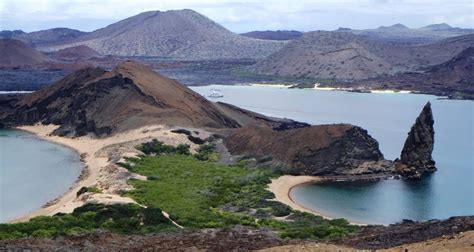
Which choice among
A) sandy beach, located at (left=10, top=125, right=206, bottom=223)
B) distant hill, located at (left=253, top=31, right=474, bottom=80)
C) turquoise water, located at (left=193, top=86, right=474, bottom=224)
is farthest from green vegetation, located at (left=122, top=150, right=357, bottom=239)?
distant hill, located at (left=253, top=31, right=474, bottom=80)

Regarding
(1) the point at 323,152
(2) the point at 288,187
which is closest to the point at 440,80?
(1) the point at 323,152

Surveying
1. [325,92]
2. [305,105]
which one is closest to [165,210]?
[305,105]

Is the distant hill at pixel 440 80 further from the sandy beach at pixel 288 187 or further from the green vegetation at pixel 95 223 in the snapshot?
the green vegetation at pixel 95 223

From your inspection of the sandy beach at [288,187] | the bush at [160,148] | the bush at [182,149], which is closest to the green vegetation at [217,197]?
the sandy beach at [288,187]

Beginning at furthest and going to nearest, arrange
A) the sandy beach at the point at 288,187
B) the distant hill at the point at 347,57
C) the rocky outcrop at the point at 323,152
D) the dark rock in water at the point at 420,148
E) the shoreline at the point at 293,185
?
the distant hill at the point at 347,57 < the dark rock in water at the point at 420,148 < the rocky outcrop at the point at 323,152 < the sandy beach at the point at 288,187 < the shoreline at the point at 293,185

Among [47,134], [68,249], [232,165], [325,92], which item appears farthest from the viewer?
[325,92]

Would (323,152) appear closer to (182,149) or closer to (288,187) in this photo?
(288,187)

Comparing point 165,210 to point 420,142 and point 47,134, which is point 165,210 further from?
point 47,134
